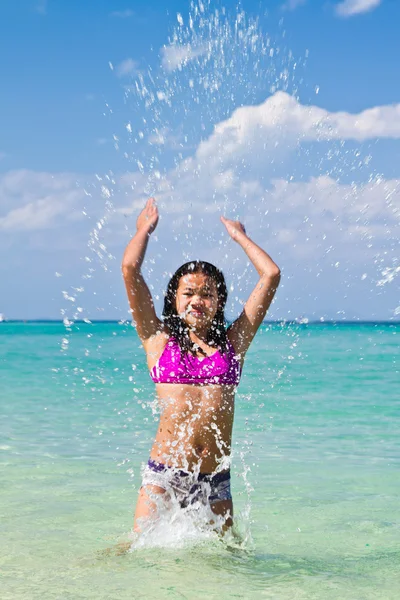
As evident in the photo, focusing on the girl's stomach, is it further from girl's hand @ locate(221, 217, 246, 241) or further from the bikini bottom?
girl's hand @ locate(221, 217, 246, 241)

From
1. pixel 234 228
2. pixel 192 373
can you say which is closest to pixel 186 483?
pixel 192 373

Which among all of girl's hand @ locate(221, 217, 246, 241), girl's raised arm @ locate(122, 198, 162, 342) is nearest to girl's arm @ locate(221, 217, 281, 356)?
girl's hand @ locate(221, 217, 246, 241)

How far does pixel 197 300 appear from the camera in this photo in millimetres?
4527

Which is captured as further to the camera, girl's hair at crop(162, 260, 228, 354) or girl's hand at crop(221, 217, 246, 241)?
girl's hand at crop(221, 217, 246, 241)

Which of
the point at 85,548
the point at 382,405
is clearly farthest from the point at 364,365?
the point at 85,548

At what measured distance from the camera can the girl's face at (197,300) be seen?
4535mm

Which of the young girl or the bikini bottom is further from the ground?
the young girl

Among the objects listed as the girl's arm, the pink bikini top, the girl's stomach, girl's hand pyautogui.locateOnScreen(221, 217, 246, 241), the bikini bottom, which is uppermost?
girl's hand pyautogui.locateOnScreen(221, 217, 246, 241)

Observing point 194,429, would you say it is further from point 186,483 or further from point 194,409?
point 186,483

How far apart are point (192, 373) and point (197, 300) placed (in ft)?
1.37

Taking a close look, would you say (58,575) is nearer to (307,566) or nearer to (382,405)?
(307,566)

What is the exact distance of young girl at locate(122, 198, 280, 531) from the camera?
4.40m

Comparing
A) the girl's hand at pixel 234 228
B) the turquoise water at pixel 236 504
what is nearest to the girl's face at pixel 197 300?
the girl's hand at pixel 234 228

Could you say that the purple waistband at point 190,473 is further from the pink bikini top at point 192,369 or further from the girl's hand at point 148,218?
the girl's hand at point 148,218
